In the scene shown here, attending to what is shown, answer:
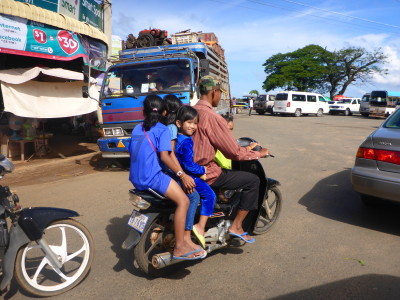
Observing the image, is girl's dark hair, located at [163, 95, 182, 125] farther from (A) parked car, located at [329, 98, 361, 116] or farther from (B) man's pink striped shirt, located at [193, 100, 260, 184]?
(A) parked car, located at [329, 98, 361, 116]

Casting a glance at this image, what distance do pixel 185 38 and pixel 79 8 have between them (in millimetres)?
3571

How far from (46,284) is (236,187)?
1940mm

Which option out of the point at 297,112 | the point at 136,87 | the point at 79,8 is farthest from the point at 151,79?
the point at 297,112

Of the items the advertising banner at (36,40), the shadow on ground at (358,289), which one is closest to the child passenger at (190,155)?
the shadow on ground at (358,289)

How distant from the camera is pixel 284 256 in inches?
138

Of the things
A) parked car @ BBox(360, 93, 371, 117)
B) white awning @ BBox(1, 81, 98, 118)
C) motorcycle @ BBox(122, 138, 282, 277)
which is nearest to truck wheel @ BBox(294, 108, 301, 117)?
parked car @ BBox(360, 93, 371, 117)

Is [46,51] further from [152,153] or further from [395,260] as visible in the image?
[395,260]

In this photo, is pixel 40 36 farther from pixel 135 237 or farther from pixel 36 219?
pixel 135 237

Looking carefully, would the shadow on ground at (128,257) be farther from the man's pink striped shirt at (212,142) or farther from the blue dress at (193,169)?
the man's pink striped shirt at (212,142)

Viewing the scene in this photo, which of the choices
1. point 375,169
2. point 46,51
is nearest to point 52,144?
point 46,51

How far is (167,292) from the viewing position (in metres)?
2.86

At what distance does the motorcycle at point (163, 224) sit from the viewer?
9.52 feet

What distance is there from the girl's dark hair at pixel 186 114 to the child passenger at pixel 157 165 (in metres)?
0.18

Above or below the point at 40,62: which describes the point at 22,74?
below
